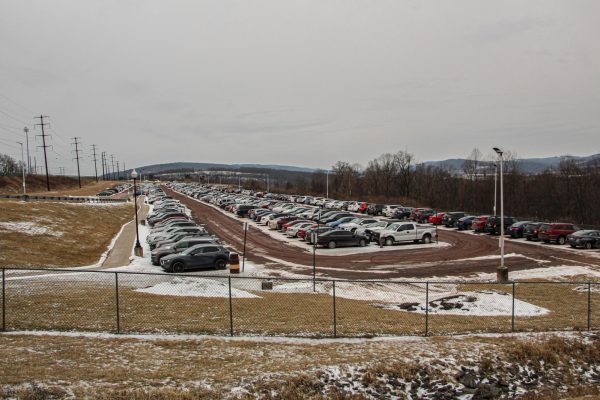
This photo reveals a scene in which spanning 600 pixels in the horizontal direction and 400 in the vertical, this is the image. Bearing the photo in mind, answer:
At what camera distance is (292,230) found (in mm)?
43281

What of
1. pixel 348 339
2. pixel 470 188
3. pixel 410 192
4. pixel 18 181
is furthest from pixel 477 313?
pixel 18 181

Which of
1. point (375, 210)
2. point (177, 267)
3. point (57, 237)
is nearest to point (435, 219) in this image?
point (375, 210)

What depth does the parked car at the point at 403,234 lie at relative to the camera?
127 feet

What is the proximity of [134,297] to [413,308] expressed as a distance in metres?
10.3

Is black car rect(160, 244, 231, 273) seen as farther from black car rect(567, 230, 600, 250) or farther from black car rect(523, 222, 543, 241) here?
black car rect(523, 222, 543, 241)

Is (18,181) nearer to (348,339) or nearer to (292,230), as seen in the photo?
(292,230)

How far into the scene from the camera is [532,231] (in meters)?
40.6

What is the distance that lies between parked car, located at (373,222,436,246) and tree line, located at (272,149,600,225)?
1819cm

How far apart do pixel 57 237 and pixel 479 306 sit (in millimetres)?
28993

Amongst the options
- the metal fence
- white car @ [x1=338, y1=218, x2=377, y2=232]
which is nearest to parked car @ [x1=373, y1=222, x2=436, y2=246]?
white car @ [x1=338, y1=218, x2=377, y2=232]

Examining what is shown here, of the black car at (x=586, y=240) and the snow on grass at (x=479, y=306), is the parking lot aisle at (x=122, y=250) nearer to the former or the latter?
the snow on grass at (x=479, y=306)

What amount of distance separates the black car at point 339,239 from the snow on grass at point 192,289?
16368mm

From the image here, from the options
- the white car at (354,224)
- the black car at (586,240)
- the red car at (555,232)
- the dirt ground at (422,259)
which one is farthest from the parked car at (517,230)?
the white car at (354,224)

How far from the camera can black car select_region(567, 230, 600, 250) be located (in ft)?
117
